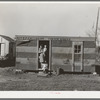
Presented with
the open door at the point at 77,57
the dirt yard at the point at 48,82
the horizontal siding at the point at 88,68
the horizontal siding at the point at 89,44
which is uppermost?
the horizontal siding at the point at 89,44

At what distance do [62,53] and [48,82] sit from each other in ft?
11.2

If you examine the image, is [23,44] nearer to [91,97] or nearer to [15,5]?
[15,5]

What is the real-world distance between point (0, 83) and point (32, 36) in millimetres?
4638

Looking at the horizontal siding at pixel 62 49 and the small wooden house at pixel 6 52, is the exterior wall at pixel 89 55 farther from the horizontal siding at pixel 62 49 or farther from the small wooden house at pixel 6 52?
the small wooden house at pixel 6 52

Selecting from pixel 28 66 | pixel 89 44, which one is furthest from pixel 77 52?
pixel 28 66

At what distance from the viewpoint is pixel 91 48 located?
58.0ft

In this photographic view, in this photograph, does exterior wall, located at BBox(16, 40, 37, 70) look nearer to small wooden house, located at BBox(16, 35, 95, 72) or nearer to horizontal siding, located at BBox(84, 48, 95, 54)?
small wooden house, located at BBox(16, 35, 95, 72)

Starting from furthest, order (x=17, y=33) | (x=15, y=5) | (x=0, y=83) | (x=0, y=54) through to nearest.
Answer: (x=0, y=54) < (x=17, y=33) < (x=0, y=83) < (x=15, y=5)

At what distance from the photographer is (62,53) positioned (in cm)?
1773

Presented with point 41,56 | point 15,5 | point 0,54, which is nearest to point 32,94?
point 15,5

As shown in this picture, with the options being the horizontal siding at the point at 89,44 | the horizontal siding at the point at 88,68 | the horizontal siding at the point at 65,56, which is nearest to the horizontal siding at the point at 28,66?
the horizontal siding at the point at 65,56

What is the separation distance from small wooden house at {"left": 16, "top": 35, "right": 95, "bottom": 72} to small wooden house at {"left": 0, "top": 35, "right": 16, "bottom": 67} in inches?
130

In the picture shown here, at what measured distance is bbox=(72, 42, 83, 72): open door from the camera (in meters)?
17.7

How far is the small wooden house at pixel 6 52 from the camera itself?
Result: 68.9 ft
